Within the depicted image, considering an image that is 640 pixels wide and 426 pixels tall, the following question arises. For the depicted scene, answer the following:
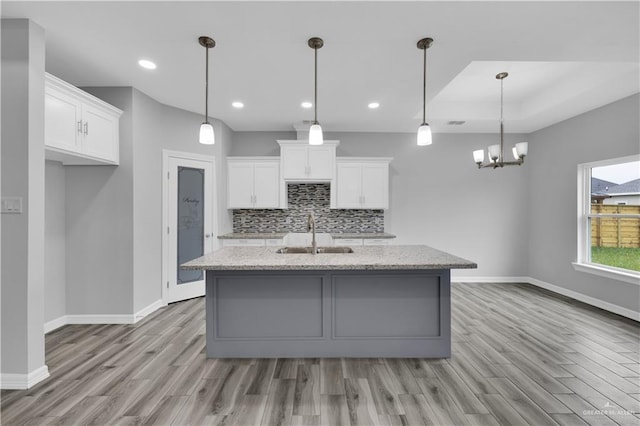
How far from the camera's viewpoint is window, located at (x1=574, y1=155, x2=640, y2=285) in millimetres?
3844

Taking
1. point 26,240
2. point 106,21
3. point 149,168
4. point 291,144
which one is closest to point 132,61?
point 106,21

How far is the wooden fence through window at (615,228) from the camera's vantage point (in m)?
3.86

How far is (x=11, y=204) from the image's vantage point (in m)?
2.26

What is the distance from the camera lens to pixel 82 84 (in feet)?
11.5

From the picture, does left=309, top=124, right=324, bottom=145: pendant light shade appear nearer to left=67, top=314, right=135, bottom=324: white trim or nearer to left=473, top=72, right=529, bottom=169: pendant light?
left=473, top=72, right=529, bottom=169: pendant light

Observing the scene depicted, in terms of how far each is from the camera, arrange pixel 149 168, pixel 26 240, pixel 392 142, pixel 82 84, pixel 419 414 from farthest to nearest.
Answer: pixel 392 142 → pixel 149 168 → pixel 82 84 → pixel 26 240 → pixel 419 414

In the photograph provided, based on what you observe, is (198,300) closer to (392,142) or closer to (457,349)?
(457,349)

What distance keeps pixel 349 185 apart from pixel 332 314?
279 cm

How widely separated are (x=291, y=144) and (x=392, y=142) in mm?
1835

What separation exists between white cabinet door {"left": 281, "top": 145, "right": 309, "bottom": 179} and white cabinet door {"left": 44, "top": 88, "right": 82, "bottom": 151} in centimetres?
268

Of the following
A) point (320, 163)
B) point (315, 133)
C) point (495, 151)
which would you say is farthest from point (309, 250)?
point (495, 151)

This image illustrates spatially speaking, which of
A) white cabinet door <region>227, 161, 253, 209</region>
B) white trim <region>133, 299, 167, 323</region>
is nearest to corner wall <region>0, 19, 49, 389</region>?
white trim <region>133, 299, 167, 323</region>

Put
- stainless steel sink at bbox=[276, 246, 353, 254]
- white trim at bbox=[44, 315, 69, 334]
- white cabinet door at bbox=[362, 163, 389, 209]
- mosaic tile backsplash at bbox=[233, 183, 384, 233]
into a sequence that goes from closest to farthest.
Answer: stainless steel sink at bbox=[276, 246, 353, 254]
white trim at bbox=[44, 315, 69, 334]
white cabinet door at bbox=[362, 163, 389, 209]
mosaic tile backsplash at bbox=[233, 183, 384, 233]

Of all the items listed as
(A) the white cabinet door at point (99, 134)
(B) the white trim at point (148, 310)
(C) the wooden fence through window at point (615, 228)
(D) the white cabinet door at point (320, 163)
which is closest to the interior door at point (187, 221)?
(B) the white trim at point (148, 310)
